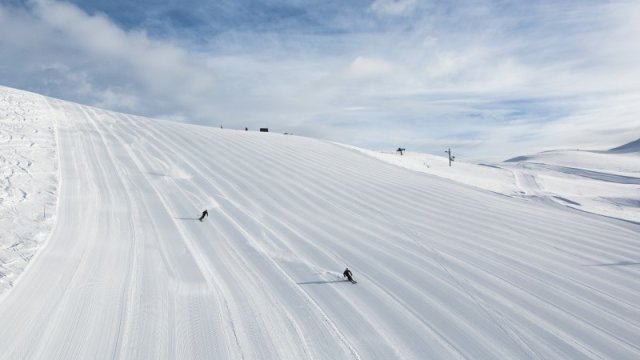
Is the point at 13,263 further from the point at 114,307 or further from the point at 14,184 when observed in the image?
the point at 14,184

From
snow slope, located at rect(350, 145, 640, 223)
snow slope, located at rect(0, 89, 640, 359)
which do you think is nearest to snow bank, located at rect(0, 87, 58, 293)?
snow slope, located at rect(0, 89, 640, 359)

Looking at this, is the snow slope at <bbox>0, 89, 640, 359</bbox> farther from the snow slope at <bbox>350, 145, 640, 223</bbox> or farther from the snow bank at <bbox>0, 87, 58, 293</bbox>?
the snow slope at <bbox>350, 145, 640, 223</bbox>

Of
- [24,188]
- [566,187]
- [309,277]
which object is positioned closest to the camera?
[309,277]

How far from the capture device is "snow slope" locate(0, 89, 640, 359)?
4.24m

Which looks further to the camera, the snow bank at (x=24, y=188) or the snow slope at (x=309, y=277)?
the snow bank at (x=24, y=188)

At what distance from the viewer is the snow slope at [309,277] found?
4238 millimetres

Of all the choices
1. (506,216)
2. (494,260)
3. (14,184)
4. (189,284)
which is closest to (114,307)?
(189,284)

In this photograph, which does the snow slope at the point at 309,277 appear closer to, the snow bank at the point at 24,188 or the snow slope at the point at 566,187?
the snow bank at the point at 24,188

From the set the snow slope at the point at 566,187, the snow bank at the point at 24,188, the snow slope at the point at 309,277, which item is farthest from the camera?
the snow slope at the point at 566,187

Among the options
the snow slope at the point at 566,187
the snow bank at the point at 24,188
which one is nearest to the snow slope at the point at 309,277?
the snow bank at the point at 24,188

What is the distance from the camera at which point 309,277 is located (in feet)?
19.3

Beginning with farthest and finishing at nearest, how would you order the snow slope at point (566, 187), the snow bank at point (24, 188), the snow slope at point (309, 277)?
the snow slope at point (566, 187)
the snow bank at point (24, 188)
the snow slope at point (309, 277)

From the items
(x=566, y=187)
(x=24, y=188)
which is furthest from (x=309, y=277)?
(x=566, y=187)

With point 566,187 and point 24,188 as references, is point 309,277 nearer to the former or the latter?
point 24,188
